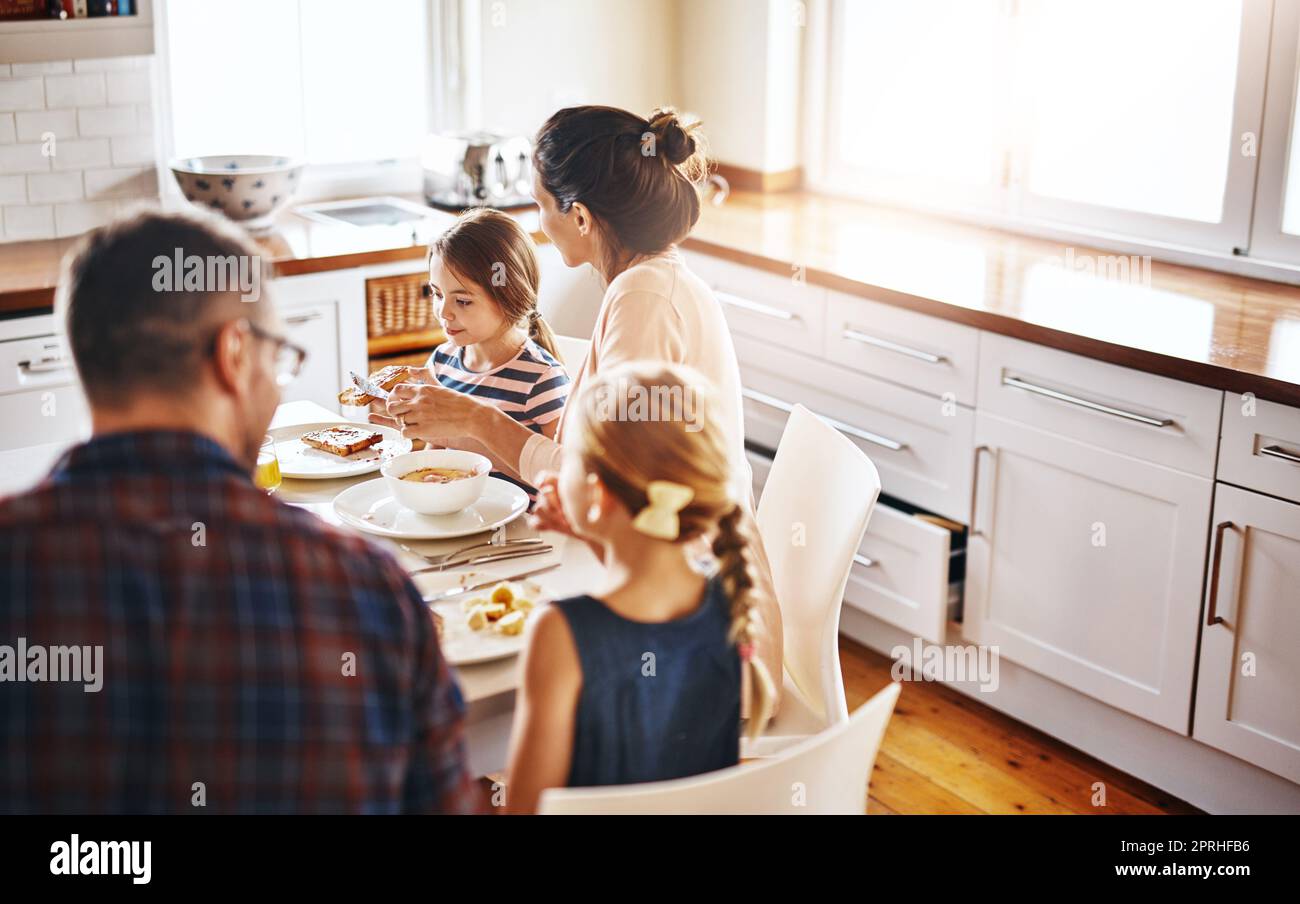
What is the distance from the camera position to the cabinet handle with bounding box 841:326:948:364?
274 centimetres

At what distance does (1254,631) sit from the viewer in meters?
2.30

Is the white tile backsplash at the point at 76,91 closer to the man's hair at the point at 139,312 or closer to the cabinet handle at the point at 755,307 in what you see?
the cabinet handle at the point at 755,307

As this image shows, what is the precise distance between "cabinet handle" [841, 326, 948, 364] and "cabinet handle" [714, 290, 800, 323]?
0.52 feet

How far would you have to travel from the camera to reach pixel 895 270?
2943 millimetres

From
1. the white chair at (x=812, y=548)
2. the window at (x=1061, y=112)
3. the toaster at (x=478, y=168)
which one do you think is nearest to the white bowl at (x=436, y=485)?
the white chair at (x=812, y=548)

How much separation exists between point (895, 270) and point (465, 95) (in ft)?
4.45

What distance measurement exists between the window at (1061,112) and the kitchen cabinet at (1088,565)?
702mm

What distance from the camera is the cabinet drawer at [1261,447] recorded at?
7.13 feet

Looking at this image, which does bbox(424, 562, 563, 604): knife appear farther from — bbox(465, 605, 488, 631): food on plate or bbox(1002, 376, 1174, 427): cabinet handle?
bbox(1002, 376, 1174, 427): cabinet handle

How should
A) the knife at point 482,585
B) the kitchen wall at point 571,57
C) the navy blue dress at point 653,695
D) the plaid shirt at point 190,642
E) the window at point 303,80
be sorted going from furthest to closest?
1. the kitchen wall at point 571,57
2. the window at point 303,80
3. the knife at point 482,585
4. the navy blue dress at point 653,695
5. the plaid shirt at point 190,642

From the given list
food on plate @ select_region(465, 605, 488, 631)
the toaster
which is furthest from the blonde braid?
the toaster
